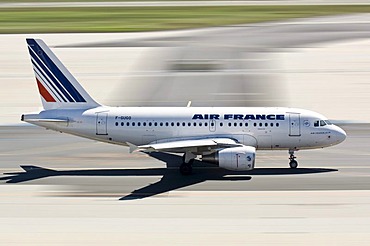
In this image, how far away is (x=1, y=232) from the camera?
3441 cm

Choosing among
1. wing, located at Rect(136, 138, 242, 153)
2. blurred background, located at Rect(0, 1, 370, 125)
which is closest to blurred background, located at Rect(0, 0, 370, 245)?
blurred background, located at Rect(0, 1, 370, 125)

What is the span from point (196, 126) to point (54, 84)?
8.33m

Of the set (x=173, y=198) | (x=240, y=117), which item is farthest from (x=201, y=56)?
(x=173, y=198)

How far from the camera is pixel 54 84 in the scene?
46750 millimetres

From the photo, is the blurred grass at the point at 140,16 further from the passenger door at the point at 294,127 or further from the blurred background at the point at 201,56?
the passenger door at the point at 294,127

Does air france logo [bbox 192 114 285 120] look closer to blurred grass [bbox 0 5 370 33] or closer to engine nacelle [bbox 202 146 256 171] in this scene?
engine nacelle [bbox 202 146 256 171]

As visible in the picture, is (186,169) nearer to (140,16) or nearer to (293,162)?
(293,162)

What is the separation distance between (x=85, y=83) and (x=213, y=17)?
2202 inches

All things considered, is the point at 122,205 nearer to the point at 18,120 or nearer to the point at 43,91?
the point at 43,91

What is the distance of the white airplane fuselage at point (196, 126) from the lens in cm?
4566

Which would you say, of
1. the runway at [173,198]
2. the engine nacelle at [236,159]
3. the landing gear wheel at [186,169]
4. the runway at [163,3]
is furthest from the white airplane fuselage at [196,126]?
the runway at [163,3]

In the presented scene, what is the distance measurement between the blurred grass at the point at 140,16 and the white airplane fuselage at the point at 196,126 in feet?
216

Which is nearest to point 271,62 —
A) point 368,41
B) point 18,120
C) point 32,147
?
point 368,41

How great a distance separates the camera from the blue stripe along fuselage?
4666 centimetres
